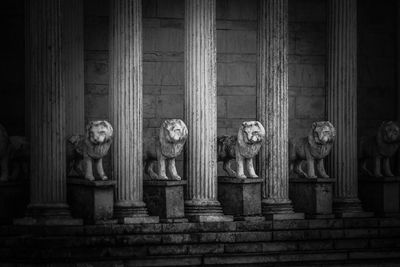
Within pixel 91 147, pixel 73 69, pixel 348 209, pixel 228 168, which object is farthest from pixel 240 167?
pixel 73 69

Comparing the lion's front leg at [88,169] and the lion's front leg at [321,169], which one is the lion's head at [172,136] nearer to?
the lion's front leg at [88,169]

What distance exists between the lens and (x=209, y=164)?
46.1 m

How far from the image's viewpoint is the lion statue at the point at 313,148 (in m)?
47.1

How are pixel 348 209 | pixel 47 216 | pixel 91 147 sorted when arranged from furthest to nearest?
pixel 348 209 → pixel 91 147 → pixel 47 216

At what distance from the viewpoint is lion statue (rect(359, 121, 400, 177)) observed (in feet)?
160

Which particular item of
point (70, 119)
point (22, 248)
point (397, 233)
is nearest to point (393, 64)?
point (397, 233)

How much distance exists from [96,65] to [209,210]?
7.87m

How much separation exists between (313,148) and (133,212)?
6612 millimetres

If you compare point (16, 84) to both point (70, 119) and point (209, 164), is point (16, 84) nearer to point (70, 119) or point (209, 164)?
point (70, 119)

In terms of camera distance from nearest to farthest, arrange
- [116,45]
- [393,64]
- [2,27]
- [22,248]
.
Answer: [22,248], [116,45], [2,27], [393,64]

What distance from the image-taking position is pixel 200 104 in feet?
151

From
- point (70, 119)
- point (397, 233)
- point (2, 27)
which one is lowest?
point (397, 233)

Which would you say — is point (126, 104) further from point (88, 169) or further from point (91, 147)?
point (88, 169)

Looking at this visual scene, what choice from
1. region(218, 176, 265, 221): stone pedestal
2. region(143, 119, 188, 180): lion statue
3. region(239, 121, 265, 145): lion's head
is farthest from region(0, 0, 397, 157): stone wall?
region(239, 121, 265, 145): lion's head
